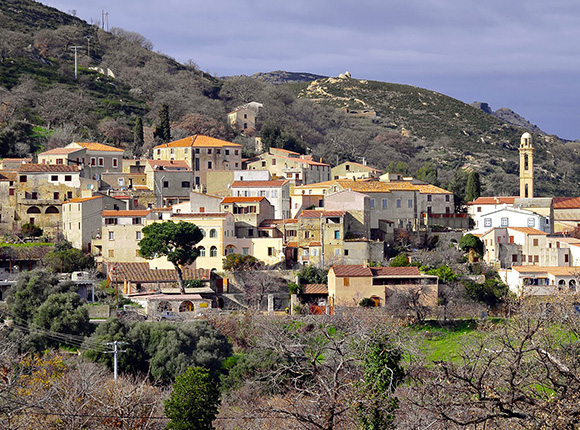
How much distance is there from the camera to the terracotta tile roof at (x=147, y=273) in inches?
1894

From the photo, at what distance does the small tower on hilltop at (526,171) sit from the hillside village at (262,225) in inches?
86.8

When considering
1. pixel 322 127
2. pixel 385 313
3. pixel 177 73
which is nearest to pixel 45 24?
pixel 177 73

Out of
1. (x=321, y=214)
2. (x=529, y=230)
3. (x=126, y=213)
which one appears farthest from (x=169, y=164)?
(x=529, y=230)

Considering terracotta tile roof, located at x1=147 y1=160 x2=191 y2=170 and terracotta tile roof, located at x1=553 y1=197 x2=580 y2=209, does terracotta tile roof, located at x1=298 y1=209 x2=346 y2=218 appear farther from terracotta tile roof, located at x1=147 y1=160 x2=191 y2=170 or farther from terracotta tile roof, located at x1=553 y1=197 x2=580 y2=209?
terracotta tile roof, located at x1=553 y1=197 x2=580 y2=209

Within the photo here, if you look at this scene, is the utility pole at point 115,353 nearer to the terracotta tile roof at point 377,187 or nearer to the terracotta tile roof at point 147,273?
the terracotta tile roof at point 147,273

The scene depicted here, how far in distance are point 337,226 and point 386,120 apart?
74.7 meters

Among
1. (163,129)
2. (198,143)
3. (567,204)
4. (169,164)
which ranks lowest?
(567,204)

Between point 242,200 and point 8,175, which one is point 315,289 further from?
point 8,175

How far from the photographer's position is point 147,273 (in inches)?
1921

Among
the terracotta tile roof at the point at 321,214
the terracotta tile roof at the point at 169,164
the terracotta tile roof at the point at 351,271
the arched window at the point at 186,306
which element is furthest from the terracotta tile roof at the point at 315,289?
the terracotta tile roof at the point at 169,164

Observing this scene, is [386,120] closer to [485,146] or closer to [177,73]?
[485,146]

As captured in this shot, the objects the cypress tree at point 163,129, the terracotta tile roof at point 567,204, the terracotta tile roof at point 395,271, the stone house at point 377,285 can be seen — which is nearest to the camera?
the stone house at point 377,285

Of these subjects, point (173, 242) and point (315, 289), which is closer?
point (173, 242)

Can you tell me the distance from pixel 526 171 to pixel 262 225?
2342cm
